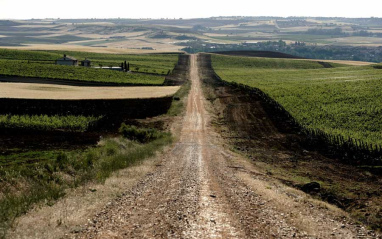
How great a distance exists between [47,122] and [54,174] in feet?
84.1

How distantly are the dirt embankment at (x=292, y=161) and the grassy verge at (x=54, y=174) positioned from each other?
37.0ft

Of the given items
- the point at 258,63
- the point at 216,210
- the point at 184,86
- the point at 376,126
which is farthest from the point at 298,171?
the point at 258,63

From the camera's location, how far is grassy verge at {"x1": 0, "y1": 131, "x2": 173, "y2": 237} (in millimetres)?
19234

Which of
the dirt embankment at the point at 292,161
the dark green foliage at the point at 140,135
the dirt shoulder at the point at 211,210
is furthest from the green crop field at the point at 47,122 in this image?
the dirt shoulder at the point at 211,210

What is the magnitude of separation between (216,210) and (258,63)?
149m

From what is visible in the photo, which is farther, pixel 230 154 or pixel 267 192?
pixel 230 154

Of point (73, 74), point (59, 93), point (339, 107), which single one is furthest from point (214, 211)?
point (73, 74)

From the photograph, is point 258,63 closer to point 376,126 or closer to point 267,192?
point 376,126

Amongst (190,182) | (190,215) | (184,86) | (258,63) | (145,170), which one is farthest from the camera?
(258,63)

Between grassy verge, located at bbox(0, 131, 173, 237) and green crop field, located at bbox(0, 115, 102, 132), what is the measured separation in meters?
13.3

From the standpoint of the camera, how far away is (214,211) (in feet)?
61.2

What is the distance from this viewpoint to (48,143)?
39.2m

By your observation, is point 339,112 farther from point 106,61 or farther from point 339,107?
point 106,61

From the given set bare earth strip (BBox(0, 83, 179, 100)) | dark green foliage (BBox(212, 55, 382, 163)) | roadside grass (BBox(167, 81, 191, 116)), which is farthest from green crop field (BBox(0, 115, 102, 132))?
dark green foliage (BBox(212, 55, 382, 163))
